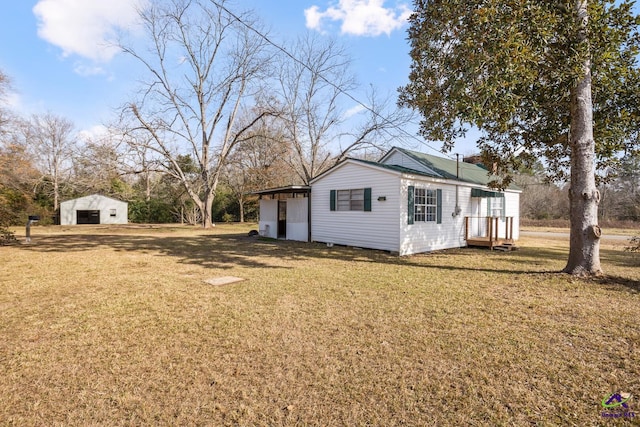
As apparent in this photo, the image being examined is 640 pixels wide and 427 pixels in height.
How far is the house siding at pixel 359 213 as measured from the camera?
10430 millimetres

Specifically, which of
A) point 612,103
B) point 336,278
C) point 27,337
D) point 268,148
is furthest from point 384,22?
point 268,148

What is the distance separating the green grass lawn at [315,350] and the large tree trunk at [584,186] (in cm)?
64

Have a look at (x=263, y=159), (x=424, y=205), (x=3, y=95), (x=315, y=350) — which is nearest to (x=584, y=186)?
(x=424, y=205)

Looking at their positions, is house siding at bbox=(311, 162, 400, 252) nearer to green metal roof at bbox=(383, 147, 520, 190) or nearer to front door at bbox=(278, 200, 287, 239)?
front door at bbox=(278, 200, 287, 239)

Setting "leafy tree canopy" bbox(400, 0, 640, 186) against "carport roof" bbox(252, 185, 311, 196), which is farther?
"carport roof" bbox(252, 185, 311, 196)

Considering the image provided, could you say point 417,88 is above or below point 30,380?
above

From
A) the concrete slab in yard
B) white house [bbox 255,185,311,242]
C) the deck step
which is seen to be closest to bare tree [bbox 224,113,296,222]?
white house [bbox 255,185,311,242]

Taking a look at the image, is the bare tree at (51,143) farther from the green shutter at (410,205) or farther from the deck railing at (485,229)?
the deck railing at (485,229)

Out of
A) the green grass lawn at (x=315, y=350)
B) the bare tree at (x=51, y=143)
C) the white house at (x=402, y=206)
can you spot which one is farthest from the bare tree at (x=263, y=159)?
the green grass lawn at (x=315, y=350)

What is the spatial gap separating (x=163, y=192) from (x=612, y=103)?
32.8 metres

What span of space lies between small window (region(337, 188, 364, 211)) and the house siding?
0.54 feet

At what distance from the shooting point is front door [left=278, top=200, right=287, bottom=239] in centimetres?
1574

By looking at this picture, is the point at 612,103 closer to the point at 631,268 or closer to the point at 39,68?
the point at 631,268

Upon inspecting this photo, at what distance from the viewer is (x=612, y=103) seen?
810 centimetres
